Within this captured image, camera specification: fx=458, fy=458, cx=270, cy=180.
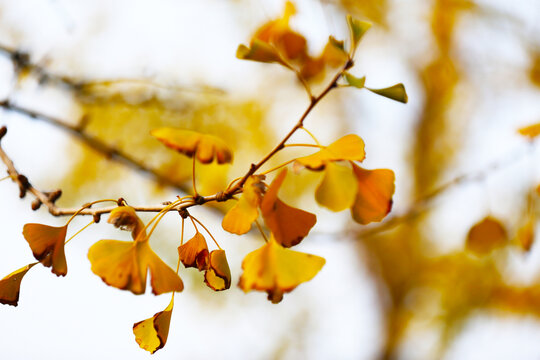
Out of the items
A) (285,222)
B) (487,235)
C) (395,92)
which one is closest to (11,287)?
(285,222)

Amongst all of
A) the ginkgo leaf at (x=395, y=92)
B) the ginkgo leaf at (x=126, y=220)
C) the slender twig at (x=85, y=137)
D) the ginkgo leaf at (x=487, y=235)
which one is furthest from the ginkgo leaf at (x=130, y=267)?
the ginkgo leaf at (x=487, y=235)

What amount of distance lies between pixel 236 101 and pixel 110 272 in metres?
1.79

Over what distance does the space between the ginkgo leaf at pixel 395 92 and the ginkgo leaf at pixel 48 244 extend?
315 millimetres

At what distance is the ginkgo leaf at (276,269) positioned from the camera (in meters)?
0.36

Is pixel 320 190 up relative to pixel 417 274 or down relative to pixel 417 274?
up

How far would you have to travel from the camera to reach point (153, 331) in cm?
44

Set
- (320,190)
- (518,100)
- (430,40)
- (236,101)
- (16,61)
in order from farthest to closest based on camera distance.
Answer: (430,40), (518,100), (236,101), (16,61), (320,190)

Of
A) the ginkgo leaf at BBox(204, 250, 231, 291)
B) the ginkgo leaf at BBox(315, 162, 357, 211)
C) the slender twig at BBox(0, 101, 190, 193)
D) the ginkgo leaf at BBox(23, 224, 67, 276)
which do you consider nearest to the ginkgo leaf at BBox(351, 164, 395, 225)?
the ginkgo leaf at BBox(315, 162, 357, 211)

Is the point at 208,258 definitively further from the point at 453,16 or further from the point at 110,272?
the point at 453,16

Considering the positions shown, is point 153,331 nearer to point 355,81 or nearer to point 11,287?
point 11,287

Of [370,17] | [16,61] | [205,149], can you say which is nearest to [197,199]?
[205,149]

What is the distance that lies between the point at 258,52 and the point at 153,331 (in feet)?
0.93

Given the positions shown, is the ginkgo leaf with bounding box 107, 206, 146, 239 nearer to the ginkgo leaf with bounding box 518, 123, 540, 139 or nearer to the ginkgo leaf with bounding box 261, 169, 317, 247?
the ginkgo leaf with bounding box 261, 169, 317, 247

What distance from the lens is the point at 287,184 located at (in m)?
2.46
